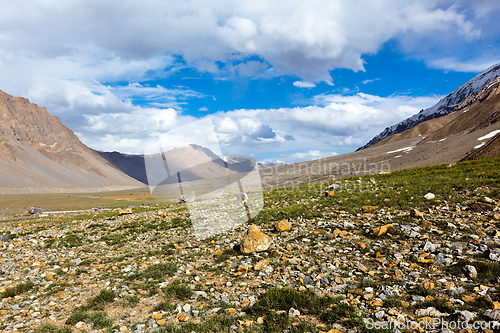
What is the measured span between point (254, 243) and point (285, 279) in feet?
11.2

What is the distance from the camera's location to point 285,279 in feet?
30.3

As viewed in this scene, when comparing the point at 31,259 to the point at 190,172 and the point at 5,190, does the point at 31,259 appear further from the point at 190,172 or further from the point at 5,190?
the point at 5,190

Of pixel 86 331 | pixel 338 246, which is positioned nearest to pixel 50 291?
pixel 86 331

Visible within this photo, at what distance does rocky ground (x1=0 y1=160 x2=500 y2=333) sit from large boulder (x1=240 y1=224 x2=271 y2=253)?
0.17 feet

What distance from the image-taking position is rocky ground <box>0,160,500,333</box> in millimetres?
6688

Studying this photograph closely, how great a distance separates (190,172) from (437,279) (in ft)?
39.8

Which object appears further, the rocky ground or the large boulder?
the large boulder

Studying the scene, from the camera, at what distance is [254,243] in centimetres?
1245

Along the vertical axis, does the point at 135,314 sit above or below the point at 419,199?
below

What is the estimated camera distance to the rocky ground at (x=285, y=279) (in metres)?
6.69

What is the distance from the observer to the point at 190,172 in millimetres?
14258

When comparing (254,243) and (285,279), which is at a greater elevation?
(254,243)

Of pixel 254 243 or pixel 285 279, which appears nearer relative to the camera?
pixel 285 279

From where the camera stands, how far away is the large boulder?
12.4 m
